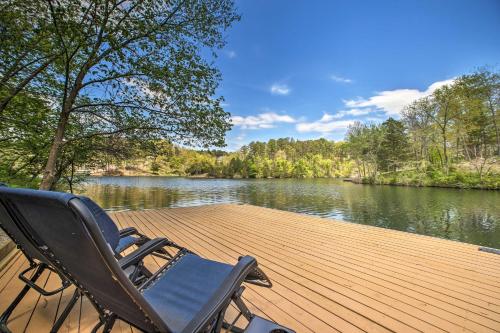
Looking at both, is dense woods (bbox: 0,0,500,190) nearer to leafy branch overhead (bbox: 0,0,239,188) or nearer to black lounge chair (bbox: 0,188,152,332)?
leafy branch overhead (bbox: 0,0,239,188)

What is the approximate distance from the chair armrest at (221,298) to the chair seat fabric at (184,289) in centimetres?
11

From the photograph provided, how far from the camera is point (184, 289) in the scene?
1283 mm

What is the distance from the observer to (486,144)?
26062 millimetres

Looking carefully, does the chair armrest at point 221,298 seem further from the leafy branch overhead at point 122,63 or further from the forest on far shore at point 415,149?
the forest on far shore at point 415,149

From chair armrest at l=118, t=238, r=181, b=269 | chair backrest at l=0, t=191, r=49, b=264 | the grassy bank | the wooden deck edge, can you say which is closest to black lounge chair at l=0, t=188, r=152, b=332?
chair backrest at l=0, t=191, r=49, b=264

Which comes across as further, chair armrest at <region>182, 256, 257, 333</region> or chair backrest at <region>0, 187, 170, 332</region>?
chair armrest at <region>182, 256, 257, 333</region>

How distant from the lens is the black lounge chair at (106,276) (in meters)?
0.66

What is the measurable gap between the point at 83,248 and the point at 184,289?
727 mm

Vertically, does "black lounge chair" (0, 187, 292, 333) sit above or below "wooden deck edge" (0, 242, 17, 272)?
above

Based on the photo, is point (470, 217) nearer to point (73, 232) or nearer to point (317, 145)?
point (73, 232)

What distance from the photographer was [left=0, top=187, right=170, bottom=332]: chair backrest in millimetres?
641

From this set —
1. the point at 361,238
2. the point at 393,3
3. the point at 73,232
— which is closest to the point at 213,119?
the point at 361,238

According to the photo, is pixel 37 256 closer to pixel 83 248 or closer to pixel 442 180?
pixel 83 248

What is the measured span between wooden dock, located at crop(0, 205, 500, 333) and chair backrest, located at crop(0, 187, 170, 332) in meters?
1.00
